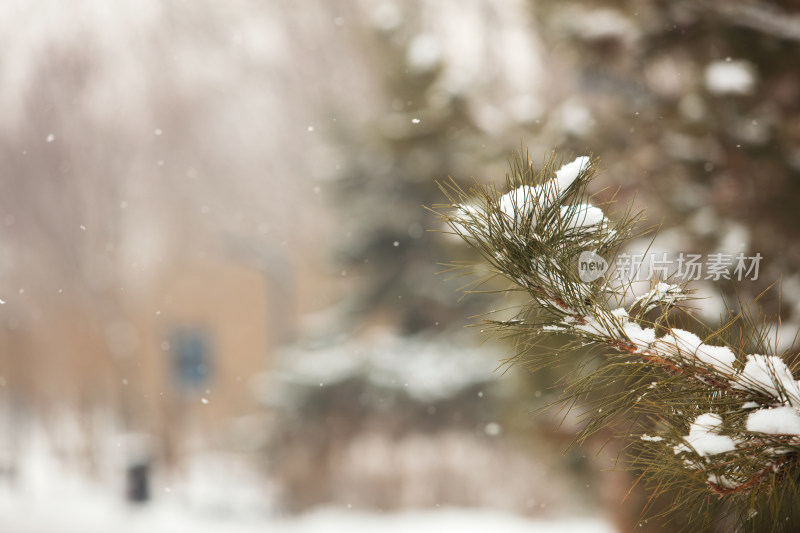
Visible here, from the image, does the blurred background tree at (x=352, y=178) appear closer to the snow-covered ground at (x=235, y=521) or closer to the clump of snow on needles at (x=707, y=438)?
the snow-covered ground at (x=235, y=521)

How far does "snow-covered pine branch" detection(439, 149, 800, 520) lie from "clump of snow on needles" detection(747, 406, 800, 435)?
0.08 ft

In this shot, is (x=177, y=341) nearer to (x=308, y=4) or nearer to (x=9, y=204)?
(x=9, y=204)

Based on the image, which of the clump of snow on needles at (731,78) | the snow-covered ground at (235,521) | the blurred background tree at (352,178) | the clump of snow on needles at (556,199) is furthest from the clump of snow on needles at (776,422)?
the snow-covered ground at (235,521)

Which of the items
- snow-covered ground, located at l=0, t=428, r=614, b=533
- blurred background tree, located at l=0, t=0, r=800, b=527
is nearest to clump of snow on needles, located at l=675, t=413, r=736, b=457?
blurred background tree, located at l=0, t=0, r=800, b=527

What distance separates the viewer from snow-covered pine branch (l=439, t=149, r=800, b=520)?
2.32ft

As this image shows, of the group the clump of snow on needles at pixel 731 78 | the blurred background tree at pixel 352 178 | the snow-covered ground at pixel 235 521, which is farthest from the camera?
the snow-covered ground at pixel 235 521

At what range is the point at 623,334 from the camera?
753 mm

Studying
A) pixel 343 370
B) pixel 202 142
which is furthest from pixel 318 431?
pixel 202 142

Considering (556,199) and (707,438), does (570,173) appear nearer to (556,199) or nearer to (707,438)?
(556,199)

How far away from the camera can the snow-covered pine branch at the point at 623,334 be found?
708 mm

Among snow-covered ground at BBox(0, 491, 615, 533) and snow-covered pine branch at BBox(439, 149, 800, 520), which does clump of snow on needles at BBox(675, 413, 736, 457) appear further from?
snow-covered ground at BBox(0, 491, 615, 533)

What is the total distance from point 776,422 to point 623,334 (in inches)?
6.9

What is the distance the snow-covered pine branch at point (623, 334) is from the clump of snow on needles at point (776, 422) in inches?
1.0

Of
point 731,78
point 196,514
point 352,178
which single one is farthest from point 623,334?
point 196,514
